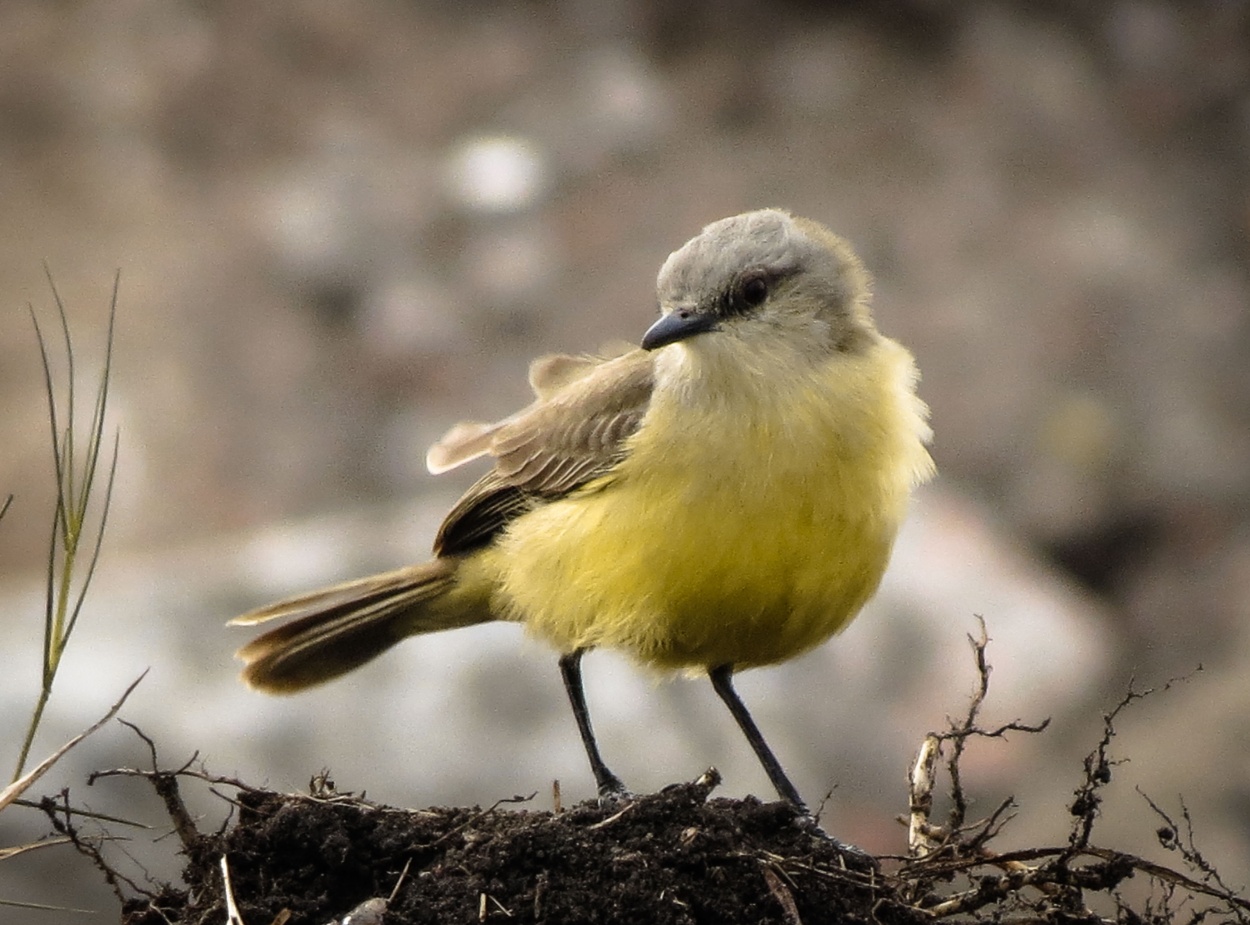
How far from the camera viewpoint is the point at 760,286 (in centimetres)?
540

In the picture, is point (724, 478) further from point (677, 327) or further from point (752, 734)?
point (752, 734)

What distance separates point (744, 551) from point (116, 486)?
27.6 ft

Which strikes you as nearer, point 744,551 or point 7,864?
point 744,551

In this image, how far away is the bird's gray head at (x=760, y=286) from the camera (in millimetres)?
5324

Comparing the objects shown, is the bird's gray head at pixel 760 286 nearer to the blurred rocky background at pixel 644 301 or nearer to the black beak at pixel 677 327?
the black beak at pixel 677 327

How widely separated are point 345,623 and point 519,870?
2363 millimetres

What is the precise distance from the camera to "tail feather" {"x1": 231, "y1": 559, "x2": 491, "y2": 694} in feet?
20.2

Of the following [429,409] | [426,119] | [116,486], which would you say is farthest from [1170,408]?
[116,486]

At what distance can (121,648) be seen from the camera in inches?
357

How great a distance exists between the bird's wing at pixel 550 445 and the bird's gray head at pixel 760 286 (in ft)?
1.39

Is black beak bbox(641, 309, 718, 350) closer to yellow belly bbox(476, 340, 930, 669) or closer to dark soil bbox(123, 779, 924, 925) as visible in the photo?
yellow belly bbox(476, 340, 930, 669)

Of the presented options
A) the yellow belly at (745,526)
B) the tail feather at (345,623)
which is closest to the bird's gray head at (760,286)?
the yellow belly at (745,526)

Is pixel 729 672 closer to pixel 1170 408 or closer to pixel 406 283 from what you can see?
pixel 1170 408

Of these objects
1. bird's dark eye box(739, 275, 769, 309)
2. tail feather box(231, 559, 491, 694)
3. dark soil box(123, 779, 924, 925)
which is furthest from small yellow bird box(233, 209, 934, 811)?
dark soil box(123, 779, 924, 925)
